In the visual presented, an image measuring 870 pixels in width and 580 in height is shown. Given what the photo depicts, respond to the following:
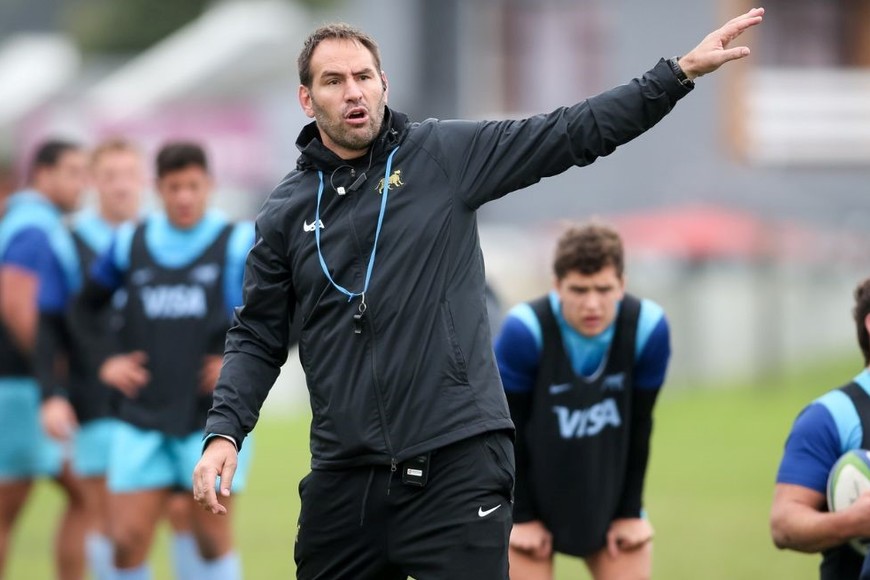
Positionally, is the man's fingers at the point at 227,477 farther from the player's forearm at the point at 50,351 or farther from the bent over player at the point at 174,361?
the player's forearm at the point at 50,351

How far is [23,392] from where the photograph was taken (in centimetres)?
990

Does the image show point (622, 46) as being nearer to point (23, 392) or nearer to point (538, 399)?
point (23, 392)

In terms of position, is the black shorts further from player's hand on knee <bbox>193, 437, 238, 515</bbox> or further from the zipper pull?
player's hand on knee <bbox>193, 437, 238, 515</bbox>

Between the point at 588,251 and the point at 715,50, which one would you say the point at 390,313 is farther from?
the point at 588,251

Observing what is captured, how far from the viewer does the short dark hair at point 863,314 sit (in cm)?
609

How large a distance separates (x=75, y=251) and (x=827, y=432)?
5.20m

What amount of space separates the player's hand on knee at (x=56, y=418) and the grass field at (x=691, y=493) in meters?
2.26

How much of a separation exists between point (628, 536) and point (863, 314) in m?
1.48

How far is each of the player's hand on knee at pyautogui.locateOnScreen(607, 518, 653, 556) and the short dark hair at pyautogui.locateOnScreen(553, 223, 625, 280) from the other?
105 centimetres

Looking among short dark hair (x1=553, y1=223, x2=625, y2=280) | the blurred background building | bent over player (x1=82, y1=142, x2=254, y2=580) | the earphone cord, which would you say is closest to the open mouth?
the earphone cord

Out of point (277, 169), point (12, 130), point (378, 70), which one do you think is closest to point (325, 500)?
point (378, 70)

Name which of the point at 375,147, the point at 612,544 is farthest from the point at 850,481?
the point at 375,147

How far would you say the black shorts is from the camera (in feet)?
17.3

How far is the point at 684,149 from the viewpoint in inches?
1115
